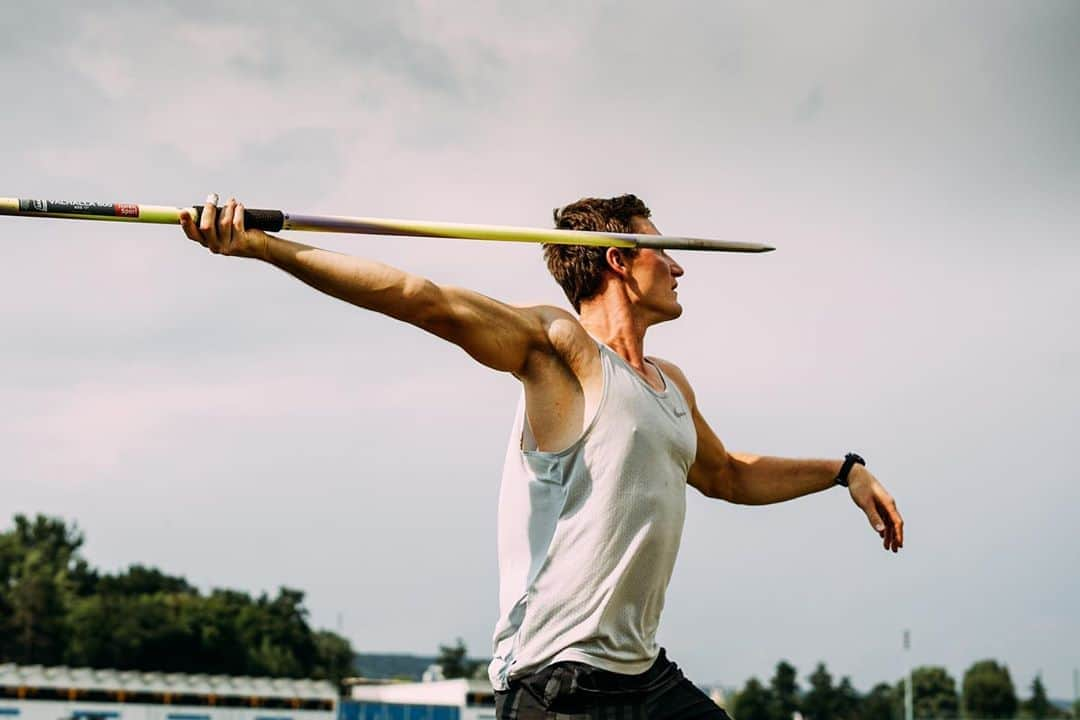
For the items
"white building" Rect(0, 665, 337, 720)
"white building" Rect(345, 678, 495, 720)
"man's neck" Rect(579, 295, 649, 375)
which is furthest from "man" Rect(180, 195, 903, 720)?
"white building" Rect(0, 665, 337, 720)

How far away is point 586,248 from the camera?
6.62 meters

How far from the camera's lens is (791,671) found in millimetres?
113188

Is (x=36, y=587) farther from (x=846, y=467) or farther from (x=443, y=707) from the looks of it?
(x=846, y=467)

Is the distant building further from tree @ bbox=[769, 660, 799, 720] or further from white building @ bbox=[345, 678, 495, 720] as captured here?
tree @ bbox=[769, 660, 799, 720]

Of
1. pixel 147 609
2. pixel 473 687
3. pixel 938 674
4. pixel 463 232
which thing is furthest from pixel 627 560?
pixel 938 674

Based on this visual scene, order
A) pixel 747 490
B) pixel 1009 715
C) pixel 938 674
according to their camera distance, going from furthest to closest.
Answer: pixel 938 674 < pixel 1009 715 < pixel 747 490

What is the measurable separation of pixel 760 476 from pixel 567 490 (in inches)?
73.0

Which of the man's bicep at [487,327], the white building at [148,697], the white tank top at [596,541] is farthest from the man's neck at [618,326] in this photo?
the white building at [148,697]

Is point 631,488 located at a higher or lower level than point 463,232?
lower

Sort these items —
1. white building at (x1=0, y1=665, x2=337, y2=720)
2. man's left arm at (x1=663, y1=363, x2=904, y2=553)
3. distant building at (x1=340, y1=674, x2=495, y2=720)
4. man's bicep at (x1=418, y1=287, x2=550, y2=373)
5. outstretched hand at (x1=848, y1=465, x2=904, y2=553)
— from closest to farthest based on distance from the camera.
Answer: man's bicep at (x1=418, y1=287, x2=550, y2=373) < outstretched hand at (x1=848, y1=465, x2=904, y2=553) < man's left arm at (x1=663, y1=363, x2=904, y2=553) < white building at (x1=0, y1=665, x2=337, y2=720) < distant building at (x1=340, y1=674, x2=495, y2=720)

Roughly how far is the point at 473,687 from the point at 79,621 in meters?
40.4

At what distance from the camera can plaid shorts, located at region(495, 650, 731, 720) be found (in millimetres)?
5887

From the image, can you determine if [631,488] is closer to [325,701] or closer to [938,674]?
[325,701]

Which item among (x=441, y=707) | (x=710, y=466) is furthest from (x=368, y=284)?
(x=441, y=707)
